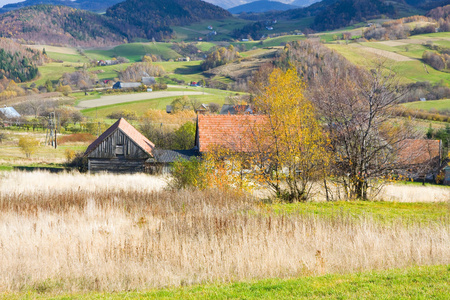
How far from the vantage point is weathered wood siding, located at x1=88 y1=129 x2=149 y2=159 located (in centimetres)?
3716

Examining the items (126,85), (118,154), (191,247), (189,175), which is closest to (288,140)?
(189,175)

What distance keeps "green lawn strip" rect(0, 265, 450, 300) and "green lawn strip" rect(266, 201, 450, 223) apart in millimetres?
4290

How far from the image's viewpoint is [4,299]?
7574 mm

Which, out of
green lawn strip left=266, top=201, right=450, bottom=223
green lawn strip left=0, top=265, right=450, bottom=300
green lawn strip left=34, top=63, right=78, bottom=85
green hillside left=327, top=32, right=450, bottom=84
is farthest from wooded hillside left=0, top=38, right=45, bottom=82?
green lawn strip left=0, top=265, right=450, bottom=300

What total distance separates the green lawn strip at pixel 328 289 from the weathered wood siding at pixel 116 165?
2978 centimetres

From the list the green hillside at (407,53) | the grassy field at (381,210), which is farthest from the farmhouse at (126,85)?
the grassy field at (381,210)

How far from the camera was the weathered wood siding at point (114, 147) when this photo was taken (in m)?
37.2

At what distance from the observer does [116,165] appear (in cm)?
3744

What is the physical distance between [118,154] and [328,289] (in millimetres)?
32605

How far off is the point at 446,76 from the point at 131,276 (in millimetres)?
133900

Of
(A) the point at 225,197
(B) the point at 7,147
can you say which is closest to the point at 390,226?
(A) the point at 225,197

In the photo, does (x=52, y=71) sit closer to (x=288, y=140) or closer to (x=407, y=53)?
(x=407, y=53)

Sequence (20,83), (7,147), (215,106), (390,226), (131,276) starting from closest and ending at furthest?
(131,276) → (390,226) → (7,147) → (215,106) → (20,83)

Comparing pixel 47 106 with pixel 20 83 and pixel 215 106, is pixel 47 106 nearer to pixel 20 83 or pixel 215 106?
pixel 215 106
